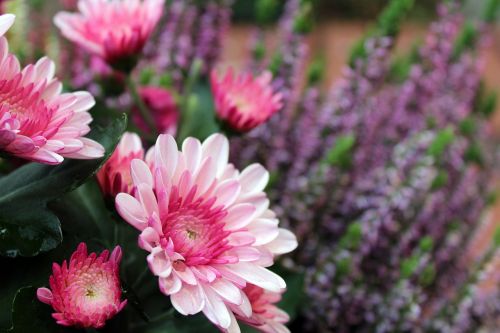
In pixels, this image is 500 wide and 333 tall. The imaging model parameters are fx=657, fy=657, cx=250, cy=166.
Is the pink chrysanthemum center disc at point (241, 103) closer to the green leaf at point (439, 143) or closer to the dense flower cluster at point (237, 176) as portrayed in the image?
the dense flower cluster at point (237, 176)

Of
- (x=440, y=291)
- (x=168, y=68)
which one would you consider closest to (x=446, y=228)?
(x=440, y=291)

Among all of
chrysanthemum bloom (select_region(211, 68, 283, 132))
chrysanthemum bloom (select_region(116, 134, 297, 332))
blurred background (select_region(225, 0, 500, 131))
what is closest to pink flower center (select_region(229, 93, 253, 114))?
chrysanthemum bloom (select_region(211, 68, 283, 132))

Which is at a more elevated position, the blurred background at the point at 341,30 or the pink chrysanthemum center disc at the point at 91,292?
the pink chrysanthemum center disc at the point at 91,292

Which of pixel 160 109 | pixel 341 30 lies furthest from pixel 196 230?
pixel 341 30

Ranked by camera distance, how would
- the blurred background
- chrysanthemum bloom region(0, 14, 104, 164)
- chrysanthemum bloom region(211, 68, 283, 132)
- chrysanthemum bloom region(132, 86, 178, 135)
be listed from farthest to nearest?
the blurred background
chrysanthemum bloom region(132, 86, 178, 135)
chrysanthemum bloom region(211, 68, 283, 132)
chrysanthemum bloom region(0, 14, 104, 164)

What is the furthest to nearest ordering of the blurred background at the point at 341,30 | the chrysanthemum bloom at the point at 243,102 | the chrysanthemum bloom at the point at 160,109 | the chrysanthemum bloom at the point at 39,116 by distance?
the blurred background at the point at 341,30 → the chrysanthemum bloom at the point at 160,109 → the chrysanthemum bloom at the point at 243,102 → the chrysanthemum bloom at the point at 39,116

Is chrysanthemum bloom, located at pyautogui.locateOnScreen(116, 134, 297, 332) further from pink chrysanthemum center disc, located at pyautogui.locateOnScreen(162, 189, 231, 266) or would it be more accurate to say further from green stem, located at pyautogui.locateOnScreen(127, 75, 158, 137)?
green stem, located at pyautogui.locateOnScreen(127, 75, 158, 137)

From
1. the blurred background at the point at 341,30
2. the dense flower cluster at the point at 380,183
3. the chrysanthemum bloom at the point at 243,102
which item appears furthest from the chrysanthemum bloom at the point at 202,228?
the blurred background at the point at 341,30

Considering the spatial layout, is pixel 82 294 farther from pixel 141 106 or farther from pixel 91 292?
pixel 141 106
